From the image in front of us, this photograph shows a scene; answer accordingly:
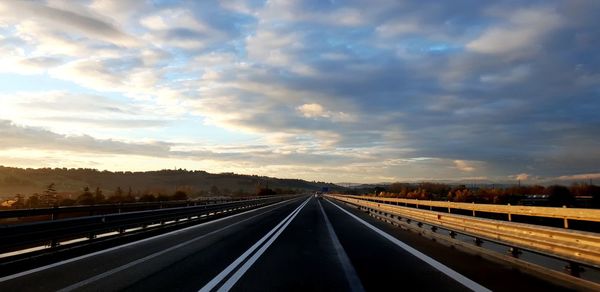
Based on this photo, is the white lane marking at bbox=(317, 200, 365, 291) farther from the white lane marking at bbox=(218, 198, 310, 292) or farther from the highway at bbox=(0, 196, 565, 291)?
the white lane marking at bbox=(218, 198, 310, 292)

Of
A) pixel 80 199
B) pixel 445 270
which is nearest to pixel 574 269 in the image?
pixel 445 270

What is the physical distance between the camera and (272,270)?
10.6 metres

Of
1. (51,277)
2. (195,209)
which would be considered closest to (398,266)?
(51,277)

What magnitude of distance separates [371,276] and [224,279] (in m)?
2.74

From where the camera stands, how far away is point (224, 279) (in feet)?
30.3

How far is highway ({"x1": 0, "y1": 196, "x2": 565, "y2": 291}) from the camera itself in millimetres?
8516

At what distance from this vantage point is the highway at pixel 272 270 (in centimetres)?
852

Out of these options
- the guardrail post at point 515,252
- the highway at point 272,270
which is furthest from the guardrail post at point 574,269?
the guardrail post at point 515,252

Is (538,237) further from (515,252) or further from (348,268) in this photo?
(348,268)

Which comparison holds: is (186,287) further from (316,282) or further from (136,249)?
(136,249)

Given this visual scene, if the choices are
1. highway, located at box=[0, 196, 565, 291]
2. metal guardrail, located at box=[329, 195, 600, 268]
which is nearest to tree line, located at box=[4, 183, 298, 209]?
highway, located at box=[0, 196, 565, 291]

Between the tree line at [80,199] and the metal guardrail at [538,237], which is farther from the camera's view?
the tree line at [80,199]

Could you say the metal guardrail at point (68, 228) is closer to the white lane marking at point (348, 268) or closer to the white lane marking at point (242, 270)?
the white lane marking at point (242, 270)

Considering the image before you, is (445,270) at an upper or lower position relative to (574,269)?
lower
